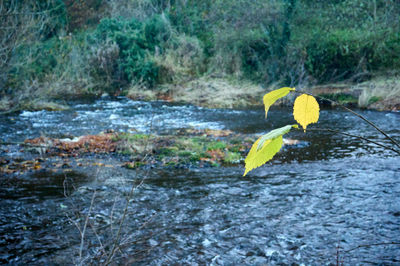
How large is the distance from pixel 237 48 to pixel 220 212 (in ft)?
51.8

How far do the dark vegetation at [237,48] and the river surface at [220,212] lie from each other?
958cm

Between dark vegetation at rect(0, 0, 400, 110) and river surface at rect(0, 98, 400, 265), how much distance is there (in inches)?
377

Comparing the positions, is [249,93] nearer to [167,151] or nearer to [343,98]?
[343,98]

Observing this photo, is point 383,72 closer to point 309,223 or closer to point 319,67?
point 319,67

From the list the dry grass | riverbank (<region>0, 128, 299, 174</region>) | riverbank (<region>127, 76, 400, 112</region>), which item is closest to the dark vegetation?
riverbank (<region>127, 76, 400, 112</region>)

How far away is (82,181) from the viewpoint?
6.56 metres

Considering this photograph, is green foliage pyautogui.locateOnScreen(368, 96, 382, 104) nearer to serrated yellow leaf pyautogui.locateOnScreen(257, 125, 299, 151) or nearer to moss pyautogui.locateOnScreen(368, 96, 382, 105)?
moss pyautogui.locateOnScreen(368, 96, 382, 105)

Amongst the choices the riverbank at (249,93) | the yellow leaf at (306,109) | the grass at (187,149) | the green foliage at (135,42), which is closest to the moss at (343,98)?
the riverbank at (249,93)

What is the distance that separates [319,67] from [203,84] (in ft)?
18.6

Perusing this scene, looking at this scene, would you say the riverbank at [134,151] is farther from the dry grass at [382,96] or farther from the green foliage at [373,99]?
the green foliage at [373,99]

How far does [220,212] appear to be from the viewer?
5.11m

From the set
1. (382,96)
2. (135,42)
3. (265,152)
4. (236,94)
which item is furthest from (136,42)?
(265,152)

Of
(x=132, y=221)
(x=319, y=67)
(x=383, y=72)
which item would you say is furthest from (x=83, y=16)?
(x=132, y=221)

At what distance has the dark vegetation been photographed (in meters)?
17.4
